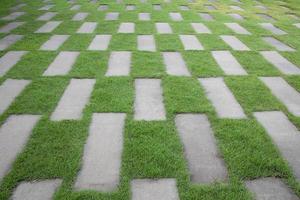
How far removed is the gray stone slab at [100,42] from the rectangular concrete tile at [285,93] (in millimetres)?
2746

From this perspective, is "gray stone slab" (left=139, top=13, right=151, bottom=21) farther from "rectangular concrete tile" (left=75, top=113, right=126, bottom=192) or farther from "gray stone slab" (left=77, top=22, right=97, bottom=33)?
"rectangular concrete tile" (left=75, top=113, right=126, bottom=192)

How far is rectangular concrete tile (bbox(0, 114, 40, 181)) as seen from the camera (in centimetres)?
265

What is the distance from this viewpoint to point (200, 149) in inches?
111

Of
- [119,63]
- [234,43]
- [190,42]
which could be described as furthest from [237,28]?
[119,63]

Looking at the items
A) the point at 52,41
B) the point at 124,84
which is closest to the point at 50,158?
the point at 124,84

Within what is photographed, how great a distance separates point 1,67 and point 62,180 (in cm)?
277

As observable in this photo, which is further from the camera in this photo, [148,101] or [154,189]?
[148,101]

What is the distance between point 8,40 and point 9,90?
220cm

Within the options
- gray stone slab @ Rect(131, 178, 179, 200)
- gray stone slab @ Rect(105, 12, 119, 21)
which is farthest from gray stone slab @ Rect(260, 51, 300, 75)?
gray stone slab @ Rect(105, 12, 119, 21)

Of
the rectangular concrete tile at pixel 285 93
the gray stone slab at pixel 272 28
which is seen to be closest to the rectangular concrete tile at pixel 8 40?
the rectangular concrete tile at pixel 285 93

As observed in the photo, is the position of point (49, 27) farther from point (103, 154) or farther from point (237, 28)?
point (103, 154)

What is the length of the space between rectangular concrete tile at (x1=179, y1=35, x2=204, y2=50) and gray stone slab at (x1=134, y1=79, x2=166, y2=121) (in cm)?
155

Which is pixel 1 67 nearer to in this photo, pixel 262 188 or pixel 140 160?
pixel 140 160

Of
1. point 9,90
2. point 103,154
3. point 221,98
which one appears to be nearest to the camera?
point 103,154
